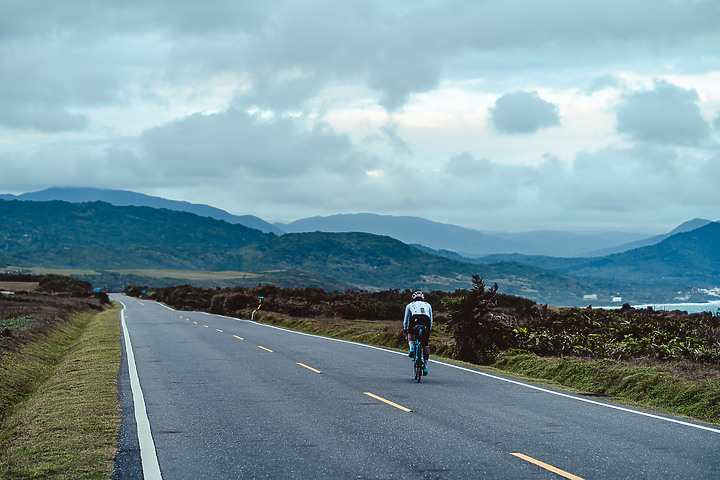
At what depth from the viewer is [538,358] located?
58.3 feet

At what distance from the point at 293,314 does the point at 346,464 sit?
37.0 meters

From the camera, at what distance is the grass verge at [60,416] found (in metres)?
7.52

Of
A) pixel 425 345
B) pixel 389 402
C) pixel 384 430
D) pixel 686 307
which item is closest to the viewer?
pixel 384 430

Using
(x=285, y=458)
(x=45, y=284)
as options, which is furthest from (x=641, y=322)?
(x=45, y=284)

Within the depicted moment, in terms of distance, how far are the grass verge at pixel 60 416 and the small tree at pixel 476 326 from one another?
378 inches

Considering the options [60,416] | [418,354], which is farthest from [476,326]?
[60,416]

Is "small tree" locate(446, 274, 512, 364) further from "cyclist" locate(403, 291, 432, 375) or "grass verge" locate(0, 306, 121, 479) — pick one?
"grass verge" locate(0, 306, 121, 479)

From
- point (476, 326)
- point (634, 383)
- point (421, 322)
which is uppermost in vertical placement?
point (421, 322)

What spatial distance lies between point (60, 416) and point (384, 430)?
501 centimetres

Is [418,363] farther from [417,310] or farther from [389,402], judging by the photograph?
[389,402]

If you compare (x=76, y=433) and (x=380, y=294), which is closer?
(x=76, y=433)

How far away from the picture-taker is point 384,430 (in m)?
9.35

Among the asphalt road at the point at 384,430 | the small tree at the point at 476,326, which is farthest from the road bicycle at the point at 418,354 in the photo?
the small tree at the point at 476,326

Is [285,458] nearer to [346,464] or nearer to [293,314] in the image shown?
[346,464]
